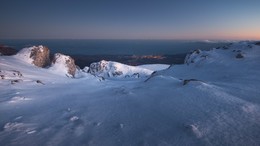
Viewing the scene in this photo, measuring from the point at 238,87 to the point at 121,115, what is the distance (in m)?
5.67

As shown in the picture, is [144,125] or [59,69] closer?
[144,125]

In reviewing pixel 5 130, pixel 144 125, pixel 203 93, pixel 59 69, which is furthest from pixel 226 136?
pixel 59 69

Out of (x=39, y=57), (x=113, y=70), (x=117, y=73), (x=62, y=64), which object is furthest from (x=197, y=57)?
(x=113, y=70)

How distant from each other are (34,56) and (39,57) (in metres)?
0.95

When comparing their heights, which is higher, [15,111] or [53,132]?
[53,132]

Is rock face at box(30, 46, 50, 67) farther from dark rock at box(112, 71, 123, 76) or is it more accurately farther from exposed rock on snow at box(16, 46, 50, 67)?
dark rock at box(112, 71, 123, 76)

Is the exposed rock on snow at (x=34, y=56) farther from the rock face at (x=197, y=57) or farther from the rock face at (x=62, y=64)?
the rock face at (x=197, y=57)

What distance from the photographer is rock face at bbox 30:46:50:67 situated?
34750 mm

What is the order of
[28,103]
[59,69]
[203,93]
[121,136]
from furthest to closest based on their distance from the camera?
[59,69], [28,103], [203,93], [121,136]

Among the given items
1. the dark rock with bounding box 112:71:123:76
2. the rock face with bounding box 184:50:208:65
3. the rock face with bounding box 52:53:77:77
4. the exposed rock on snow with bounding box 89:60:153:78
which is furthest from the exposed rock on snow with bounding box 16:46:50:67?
the dark rock with bounding box 112:71:123:76

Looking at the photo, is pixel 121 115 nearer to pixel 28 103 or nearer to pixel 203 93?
pixel 203 93

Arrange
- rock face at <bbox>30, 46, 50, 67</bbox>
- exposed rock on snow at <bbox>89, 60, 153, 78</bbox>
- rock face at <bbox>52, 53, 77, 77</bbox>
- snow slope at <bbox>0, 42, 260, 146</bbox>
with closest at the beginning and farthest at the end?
snow slope at <bbox>0, 42, 260, 146</bbox>
rock face at <bbox>30, 46, 50, 67</bbox>
rock face at <bbox>52, 53, 77, 77</bbox>
exposed rock on snow at <bbox>89, 60, 153, 78</bbox>

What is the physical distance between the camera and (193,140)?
5008 millimetres

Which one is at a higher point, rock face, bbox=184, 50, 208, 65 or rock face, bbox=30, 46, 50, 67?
rock face, bbox=184, 50, 208, 65
